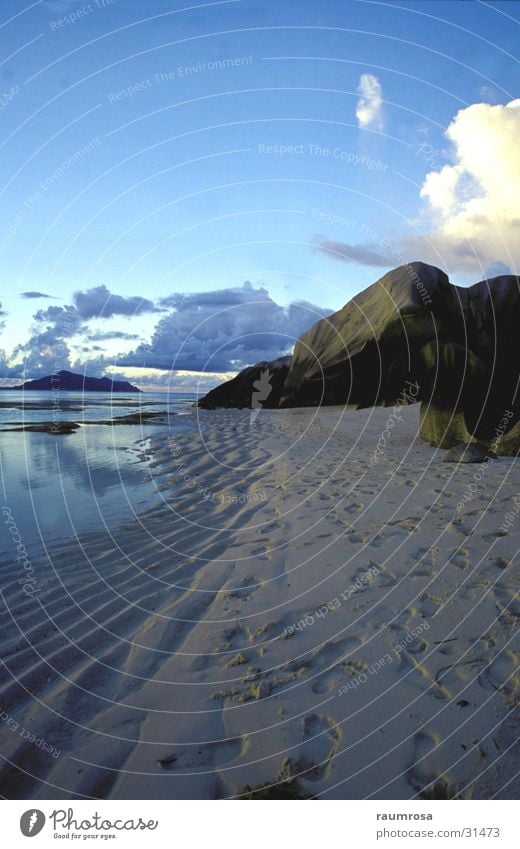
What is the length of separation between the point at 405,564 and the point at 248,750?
2504 mm

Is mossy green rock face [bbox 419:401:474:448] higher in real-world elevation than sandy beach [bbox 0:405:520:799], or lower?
higher

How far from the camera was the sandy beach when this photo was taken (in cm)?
254

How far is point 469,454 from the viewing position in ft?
29.5

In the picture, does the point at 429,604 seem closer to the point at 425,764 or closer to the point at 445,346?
the point at 425,764

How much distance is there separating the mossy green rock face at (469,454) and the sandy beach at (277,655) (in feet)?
6.95

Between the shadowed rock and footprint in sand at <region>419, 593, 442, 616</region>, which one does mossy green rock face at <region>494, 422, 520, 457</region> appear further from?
the shadowed rock

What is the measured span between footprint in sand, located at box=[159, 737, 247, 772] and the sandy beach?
0.03 feet

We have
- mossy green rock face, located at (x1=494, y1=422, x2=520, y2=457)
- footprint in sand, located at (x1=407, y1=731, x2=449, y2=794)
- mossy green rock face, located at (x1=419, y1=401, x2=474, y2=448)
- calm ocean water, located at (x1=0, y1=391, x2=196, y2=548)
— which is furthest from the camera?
mossy green rock face, located at (x1=419, y1=401, x2=474, y2=448)

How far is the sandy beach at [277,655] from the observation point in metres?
2.54

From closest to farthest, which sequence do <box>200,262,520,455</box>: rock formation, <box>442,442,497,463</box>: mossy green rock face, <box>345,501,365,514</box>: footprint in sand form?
1. <box>345,501,365,514</box>: footprint in sand
2. <box>442,442,497,463</box>: mossy green rock face
3. <box>200,262,520,455</box>: rock formation

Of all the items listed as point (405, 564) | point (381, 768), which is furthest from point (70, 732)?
point (405, 564)

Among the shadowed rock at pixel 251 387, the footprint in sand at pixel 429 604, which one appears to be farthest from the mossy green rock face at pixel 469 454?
the shadowed rock at pixel 251 387

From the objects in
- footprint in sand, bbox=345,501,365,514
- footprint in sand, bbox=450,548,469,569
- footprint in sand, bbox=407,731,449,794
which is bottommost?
footprint in sand, bbox=407,731,449,794

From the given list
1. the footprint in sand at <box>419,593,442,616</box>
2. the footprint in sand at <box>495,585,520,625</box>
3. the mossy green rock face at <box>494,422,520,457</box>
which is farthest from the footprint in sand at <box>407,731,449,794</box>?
the mossy green rock face at <box>494,422,520,457</box>
